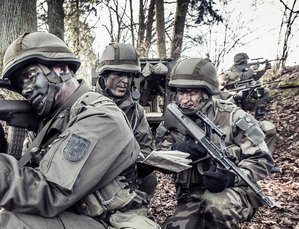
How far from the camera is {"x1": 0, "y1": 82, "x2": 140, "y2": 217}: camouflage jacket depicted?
212 cm

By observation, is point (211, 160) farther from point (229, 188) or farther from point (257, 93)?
point (257, 93)

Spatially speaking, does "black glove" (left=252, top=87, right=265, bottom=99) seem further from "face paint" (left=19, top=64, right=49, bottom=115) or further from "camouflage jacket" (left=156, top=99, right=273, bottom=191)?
"face paint" (left=19, top=64, right=49, bottom=115)

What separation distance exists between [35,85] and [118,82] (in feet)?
7.64

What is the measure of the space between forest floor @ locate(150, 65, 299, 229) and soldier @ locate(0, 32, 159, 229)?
8.35ft

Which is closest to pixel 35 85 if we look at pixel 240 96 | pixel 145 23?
pixel 240 96

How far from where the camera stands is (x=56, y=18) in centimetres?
868

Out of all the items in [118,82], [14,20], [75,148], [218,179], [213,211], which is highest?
[14,20]

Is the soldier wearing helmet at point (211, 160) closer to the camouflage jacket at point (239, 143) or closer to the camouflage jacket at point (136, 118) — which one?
the camouflage jacket at point (239, 143)

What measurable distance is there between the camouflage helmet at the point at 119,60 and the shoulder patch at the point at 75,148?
2.67m

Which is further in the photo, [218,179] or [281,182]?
[281,182]

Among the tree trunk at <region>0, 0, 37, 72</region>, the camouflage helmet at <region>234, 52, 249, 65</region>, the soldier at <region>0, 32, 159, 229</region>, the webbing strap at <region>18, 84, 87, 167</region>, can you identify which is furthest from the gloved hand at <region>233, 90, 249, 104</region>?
the webbing strap at <region>18, 84, 87, 167</region>

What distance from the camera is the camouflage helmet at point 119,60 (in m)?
4.89

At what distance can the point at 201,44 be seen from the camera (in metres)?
22.7

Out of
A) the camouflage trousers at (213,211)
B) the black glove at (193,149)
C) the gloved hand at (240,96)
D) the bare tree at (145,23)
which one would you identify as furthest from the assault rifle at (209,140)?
the bare tree at (145,23)
